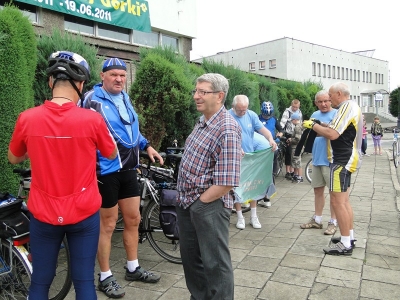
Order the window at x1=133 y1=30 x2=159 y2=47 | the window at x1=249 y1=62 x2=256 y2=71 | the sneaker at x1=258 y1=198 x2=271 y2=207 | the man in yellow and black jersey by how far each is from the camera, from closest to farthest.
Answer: the man in yellow and black jersey, the sneaker at x1=258 y1=198 x2=271 y2=207, the window at x1=133 y1=30 x2=159 y2=47, the window at x1=249 y1=62 x2=256 y2=71

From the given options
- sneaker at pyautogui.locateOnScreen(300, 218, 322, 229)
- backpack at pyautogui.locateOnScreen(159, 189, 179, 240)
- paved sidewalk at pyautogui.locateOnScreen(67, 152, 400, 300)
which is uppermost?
backpack at pyautogui.locateOnScreen(159, 189, 179, 240)

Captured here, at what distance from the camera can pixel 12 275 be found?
Result: 3125 millimetres

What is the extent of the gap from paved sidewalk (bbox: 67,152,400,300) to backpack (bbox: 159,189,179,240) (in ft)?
1.52

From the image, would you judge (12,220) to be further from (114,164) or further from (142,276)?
(142,276)

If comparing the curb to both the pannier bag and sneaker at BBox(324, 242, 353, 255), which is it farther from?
the pannier bag

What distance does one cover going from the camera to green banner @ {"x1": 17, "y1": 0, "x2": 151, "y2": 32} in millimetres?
13312

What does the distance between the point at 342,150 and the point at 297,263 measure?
1.38m

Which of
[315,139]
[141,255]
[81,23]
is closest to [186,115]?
[315,139]

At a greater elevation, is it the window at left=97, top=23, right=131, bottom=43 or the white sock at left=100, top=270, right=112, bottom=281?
the window at left=97, top=23, right=131, bottom=43

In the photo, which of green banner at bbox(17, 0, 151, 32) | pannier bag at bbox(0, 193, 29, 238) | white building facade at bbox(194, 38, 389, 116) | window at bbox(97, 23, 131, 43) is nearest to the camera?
pannier bag at bbox(0, 193, 29, 238)

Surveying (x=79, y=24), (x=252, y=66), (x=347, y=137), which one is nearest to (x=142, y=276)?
(x=347, y=137)

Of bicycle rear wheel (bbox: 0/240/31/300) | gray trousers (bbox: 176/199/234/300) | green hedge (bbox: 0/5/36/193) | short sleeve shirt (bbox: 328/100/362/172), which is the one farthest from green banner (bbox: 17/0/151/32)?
gray trousers (bbox: 176/199/234/300)

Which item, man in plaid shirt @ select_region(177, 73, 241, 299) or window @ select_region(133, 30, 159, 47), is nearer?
man in plaid shirt @ select_region(177, 73, 241, 299)

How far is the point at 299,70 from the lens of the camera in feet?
159
